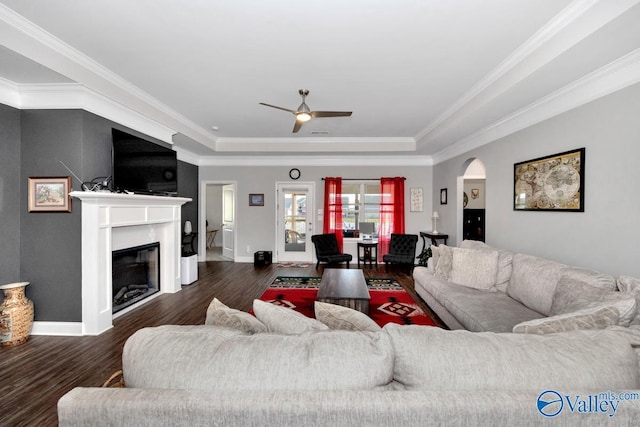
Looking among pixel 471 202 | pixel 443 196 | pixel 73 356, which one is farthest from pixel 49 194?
pixel 471 202

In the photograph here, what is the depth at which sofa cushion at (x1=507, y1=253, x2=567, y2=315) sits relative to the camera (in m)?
2.44

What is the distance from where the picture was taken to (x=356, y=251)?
22.5ft

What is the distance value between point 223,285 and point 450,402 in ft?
15.2

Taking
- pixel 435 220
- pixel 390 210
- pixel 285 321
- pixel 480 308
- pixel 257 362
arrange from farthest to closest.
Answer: pixel 390 210, pixel 435 220, pixel 480 308, pixel 285 321, pixel 257 362

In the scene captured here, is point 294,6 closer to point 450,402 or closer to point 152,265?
point 450,402

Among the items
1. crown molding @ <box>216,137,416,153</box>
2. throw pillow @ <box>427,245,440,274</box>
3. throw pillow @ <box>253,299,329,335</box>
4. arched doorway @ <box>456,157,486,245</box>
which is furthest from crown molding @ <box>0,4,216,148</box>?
arched doorway @ <box>456,157,486,245</box>

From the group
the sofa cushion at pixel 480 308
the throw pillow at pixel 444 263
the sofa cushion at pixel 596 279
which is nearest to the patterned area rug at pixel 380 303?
the sofa cushion at pixel 480 308

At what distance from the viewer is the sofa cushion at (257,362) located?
2.91 ft

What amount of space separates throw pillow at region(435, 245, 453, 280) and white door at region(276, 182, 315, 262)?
3.70 meters

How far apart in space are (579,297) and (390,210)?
4.71 metres

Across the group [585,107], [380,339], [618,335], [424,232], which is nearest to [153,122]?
[380,339]

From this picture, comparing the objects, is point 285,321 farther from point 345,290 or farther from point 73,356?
point 73,356

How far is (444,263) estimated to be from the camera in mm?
3572

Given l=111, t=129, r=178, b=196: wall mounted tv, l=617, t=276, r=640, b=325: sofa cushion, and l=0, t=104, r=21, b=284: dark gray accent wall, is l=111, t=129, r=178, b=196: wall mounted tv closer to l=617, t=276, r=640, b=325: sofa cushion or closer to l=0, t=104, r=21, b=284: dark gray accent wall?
l=0, t=104, r=21, b=284: dark gray accent wall
